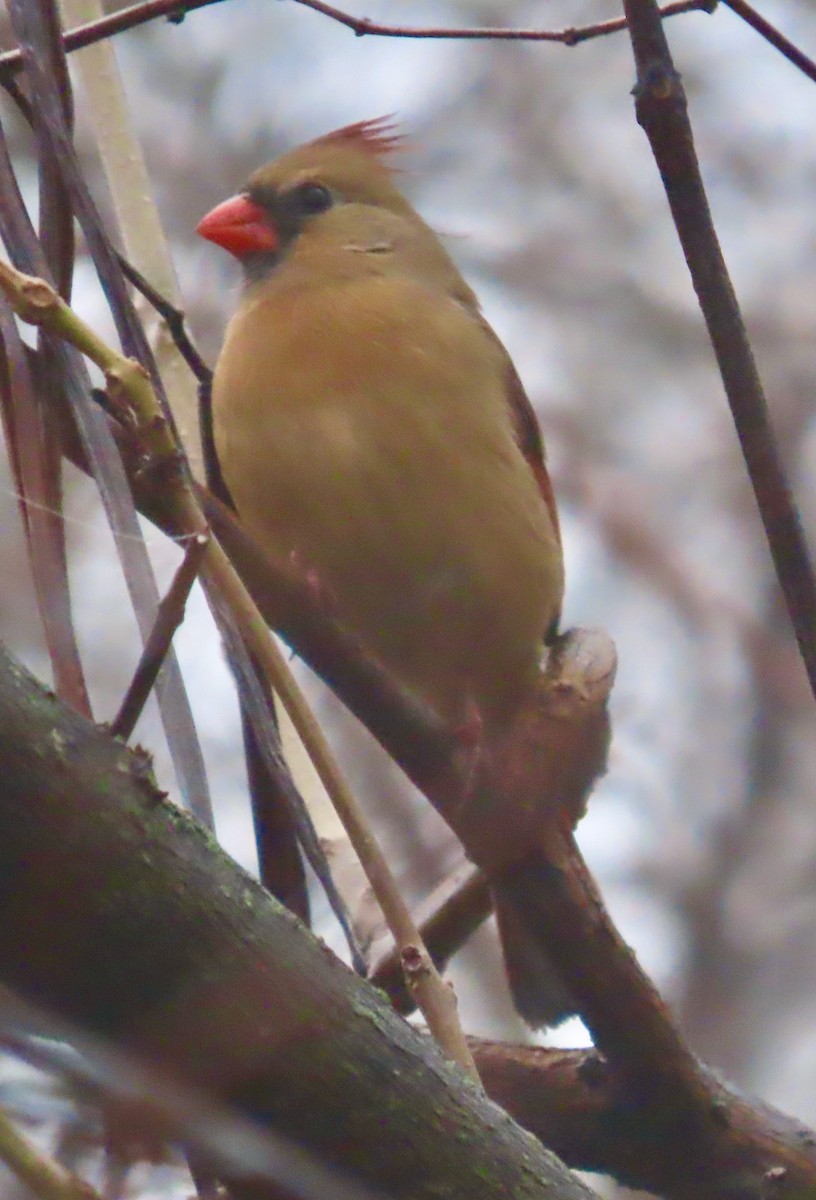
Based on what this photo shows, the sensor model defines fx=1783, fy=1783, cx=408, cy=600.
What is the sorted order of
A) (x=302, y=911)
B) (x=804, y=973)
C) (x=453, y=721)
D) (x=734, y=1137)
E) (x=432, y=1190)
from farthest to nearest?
1. (x=804, y=973)
2. (x=453, y=721)
3. (x=734, y=1137)
4. (x=302, y=911)
5. (x=432, y=1190)

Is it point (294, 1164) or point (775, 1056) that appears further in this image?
point (775, 1056)

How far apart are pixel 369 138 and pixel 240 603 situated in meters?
2.30

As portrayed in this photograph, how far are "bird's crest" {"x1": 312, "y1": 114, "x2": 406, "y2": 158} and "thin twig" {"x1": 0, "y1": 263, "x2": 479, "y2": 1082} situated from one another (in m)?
2.16

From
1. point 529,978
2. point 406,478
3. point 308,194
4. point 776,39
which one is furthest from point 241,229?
point 776,39

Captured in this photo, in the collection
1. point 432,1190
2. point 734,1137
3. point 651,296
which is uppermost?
point 651,296

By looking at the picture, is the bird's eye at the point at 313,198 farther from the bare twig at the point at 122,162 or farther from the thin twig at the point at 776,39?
the thin twig at the point at 776,39

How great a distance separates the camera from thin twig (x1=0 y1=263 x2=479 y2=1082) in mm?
1231

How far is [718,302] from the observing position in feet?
4.63

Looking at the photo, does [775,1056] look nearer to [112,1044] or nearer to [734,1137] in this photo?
[734,1137]

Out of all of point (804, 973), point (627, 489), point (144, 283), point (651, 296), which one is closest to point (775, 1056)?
point (804, 973)

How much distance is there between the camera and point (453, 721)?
294 centimetres

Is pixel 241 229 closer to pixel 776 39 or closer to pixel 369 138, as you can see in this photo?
pixel 369 138

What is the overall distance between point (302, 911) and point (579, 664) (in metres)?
0.72

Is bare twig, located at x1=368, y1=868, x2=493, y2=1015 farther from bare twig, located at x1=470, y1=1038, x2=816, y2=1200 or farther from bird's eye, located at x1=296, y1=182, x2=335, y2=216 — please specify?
bird's eye, located at x1=296, y1=182, x2=335, y2=216
